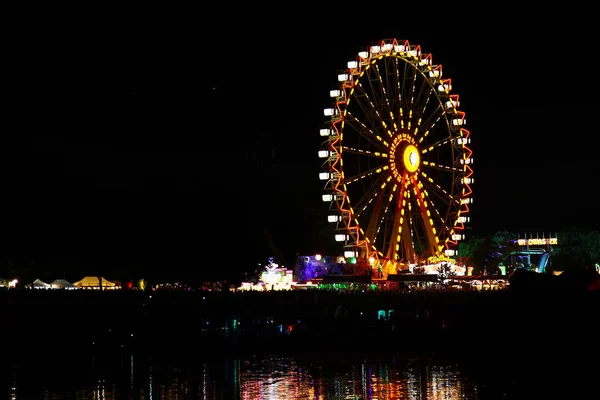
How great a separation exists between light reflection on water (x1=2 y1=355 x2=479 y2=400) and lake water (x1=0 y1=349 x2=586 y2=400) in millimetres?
21

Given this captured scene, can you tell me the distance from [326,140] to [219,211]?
742cm

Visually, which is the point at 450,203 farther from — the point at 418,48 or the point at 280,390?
the point at 280,390

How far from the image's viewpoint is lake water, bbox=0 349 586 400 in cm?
2112

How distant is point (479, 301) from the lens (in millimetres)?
35281

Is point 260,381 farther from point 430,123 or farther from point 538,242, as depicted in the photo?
point 538,242

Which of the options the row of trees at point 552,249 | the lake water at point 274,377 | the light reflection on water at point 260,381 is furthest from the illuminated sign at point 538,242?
the light reflection on water at point 260,381

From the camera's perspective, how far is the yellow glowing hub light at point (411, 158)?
58.8 metres

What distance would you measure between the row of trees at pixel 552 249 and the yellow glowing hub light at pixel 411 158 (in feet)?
128

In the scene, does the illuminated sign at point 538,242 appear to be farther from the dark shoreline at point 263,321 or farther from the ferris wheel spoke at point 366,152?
the dark shoreline at point 263,321

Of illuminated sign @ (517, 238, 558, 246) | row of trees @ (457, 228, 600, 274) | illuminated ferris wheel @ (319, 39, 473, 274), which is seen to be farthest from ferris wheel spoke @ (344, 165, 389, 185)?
illuminated sign @ (517, 238, 558, 246)

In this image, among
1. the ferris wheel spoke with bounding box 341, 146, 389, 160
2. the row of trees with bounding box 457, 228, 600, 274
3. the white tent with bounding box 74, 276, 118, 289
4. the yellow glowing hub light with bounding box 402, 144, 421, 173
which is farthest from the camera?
the row of trees with bounding box 457, 228, 600, 274

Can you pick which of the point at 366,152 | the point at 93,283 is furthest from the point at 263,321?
the point at 93,283

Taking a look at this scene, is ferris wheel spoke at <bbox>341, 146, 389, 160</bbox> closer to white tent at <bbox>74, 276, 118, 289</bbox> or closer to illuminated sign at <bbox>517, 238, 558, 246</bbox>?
white tent at <bbox>74, 276, 118, 289</bbox>

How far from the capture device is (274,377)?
2439 centimetres
